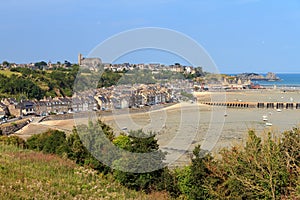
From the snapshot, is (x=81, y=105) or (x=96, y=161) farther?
(x=81, y=105)

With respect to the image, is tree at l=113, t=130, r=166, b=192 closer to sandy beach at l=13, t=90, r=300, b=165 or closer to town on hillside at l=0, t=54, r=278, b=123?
sandy beach at l=13, t=90, r=300, b=165


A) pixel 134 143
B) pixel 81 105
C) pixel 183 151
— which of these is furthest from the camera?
pixel 81 105

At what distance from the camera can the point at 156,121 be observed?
2691 cm

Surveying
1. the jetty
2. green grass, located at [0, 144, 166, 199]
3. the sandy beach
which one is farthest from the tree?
the jetty

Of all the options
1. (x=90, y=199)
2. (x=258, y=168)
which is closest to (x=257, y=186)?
(x=258, y=168)

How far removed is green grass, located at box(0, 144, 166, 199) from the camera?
16.9 ft

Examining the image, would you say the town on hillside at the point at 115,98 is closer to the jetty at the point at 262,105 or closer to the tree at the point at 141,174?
the jetty at the point at 262,105

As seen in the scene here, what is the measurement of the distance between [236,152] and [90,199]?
4.19 m

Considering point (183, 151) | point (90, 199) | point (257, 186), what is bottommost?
point (183, 151)

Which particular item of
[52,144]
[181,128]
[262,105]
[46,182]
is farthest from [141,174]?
[262,105]

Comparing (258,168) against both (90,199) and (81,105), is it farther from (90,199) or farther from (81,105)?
(81,105)

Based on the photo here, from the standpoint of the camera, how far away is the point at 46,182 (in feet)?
19.6

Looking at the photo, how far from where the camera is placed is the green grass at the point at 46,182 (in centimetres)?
516

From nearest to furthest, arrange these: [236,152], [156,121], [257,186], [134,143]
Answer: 1. [257,186]
2. [236,152]
3. [134,143]
4. [156,121]
